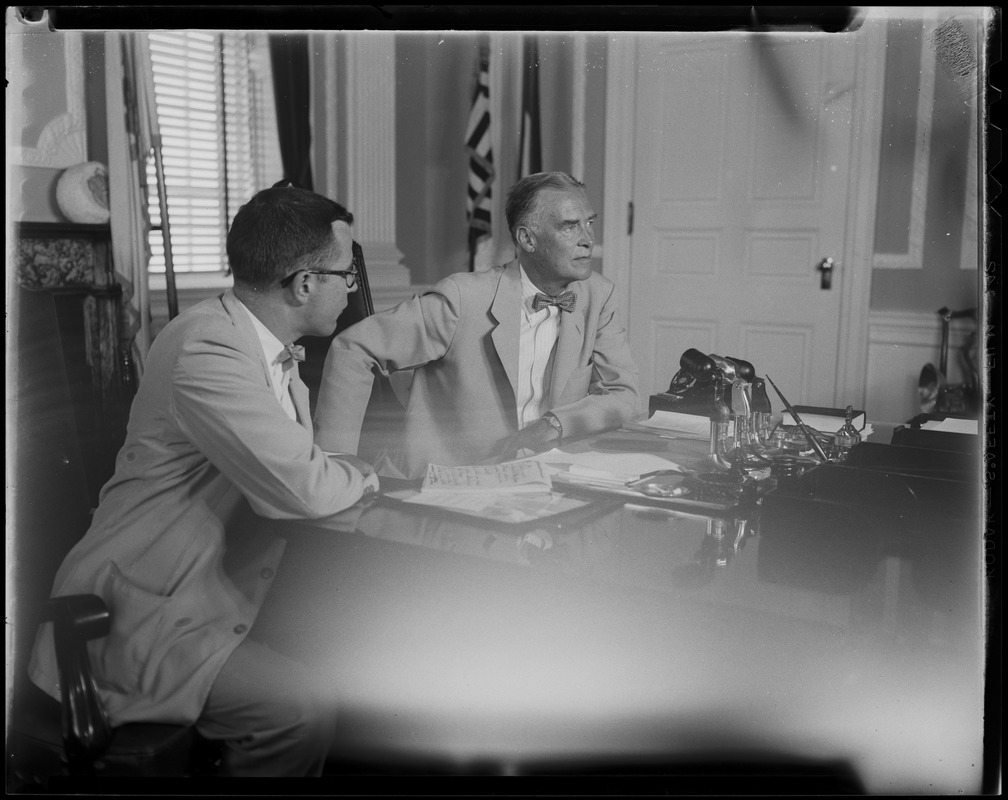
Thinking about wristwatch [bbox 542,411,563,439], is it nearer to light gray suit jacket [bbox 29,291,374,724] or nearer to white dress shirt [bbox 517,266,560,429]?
white dress shirt [bbox 517,266,560,429]

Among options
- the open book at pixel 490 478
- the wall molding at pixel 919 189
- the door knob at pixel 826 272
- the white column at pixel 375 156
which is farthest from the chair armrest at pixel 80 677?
the wall molding at pixel 919 189

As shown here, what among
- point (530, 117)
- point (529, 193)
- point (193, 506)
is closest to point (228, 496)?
point (193, 506)

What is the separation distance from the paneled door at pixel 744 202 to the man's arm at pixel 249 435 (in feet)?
2.29

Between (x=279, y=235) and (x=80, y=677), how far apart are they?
2.82 feet

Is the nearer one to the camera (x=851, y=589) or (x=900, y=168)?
(x=851, y=589)

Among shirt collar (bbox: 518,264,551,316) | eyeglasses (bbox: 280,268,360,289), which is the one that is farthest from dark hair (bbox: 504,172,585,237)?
eyeglasses (bbox: 280,268,360,289)

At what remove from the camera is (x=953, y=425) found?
184cm

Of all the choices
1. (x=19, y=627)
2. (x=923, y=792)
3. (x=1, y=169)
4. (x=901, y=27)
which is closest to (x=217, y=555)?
(x=19, y=627)

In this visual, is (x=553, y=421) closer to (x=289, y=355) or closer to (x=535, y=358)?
(x=535, y=358)

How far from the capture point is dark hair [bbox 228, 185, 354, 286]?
5.56 ft

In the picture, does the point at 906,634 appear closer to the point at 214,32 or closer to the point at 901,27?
the point at 901,27

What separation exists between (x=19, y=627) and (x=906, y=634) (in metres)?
1.78

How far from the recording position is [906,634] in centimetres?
179

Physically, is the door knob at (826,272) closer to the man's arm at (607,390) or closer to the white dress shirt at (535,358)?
the man's arm at (607,390)
